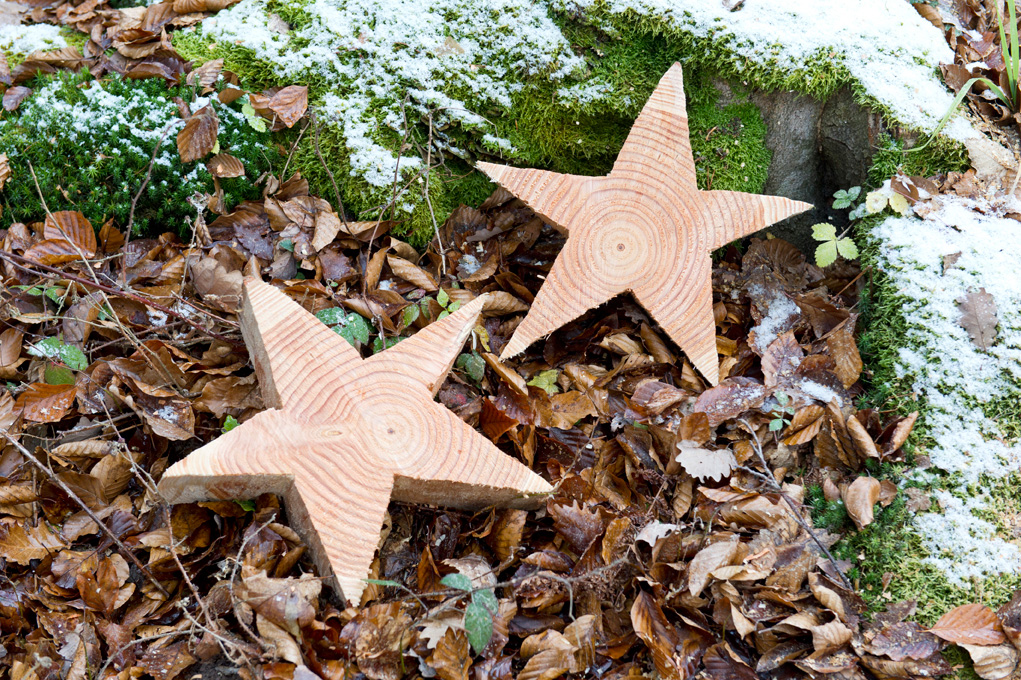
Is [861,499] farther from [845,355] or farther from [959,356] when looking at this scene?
[959,356]

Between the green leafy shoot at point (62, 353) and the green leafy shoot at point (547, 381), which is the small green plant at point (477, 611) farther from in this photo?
the green leafy shoot at point (62, 353)

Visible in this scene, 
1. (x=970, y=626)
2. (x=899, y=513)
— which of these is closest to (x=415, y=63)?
(x=899, y=513)

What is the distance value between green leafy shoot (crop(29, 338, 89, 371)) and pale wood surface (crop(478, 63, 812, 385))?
1668 mm

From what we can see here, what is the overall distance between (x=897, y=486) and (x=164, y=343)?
2924 millimetres

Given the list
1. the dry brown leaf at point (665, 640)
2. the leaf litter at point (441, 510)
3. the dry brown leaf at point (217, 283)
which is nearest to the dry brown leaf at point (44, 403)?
the leaf litter at point (441, 510)

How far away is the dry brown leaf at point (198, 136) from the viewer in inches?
119

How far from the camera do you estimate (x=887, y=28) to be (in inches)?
130

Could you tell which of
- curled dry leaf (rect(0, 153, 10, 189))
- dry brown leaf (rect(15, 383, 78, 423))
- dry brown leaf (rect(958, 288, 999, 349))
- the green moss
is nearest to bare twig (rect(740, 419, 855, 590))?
dry brown leaf (rect(958, 288, 999, 349))

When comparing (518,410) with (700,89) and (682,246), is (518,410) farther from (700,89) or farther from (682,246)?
(700,89)

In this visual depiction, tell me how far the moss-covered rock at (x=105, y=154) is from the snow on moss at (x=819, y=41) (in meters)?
1.90

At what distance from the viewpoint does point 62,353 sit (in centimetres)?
263

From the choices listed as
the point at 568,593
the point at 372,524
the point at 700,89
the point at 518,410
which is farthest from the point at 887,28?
the point at 372,524

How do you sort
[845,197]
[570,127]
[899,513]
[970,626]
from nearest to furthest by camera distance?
[970,626]
[899,513]
[845,197]
[570,127]

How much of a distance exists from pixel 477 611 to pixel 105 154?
2.54m
